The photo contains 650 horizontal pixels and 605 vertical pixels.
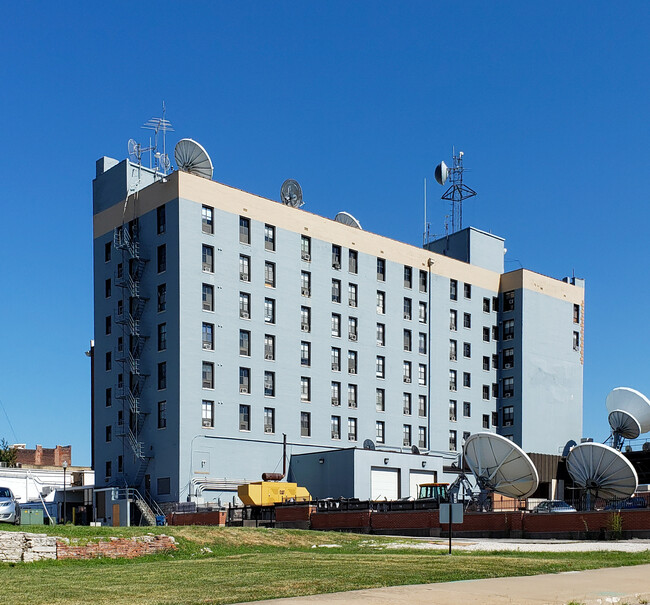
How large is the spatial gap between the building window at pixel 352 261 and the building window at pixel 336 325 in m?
4.84

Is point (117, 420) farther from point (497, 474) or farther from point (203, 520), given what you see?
point (497, 474)

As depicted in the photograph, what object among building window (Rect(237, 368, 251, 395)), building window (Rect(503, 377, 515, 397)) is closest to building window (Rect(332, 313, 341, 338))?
building window (Rect(237, 368, 251, 395))

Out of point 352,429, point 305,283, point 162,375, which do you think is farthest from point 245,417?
point 305,283

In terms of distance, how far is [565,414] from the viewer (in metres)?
101

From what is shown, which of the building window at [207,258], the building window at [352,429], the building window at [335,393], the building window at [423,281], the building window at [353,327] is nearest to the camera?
the building window at [207,258]

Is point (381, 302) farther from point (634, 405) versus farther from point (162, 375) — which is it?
point (634, 405)

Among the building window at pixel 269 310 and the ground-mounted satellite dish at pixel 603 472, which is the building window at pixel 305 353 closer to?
the building window at pixel 269 310

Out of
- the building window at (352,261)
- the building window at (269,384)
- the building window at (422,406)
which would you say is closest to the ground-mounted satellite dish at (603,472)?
the building window at (269,384)

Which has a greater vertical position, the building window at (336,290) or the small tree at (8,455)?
the building window at (336,290)

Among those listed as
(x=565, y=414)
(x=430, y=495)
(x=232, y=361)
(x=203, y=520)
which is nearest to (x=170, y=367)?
(x=232, y=361)

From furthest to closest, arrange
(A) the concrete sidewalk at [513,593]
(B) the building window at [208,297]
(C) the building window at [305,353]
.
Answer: (C) the building window at [305,353] → (B) the building window at [208,297] → (A) the concrete sidewalk at [513,593]

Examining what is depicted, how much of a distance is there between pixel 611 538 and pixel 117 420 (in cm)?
4563

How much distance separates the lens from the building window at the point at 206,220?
238 feet

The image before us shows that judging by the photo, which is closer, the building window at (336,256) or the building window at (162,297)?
the building window at (162,297)
